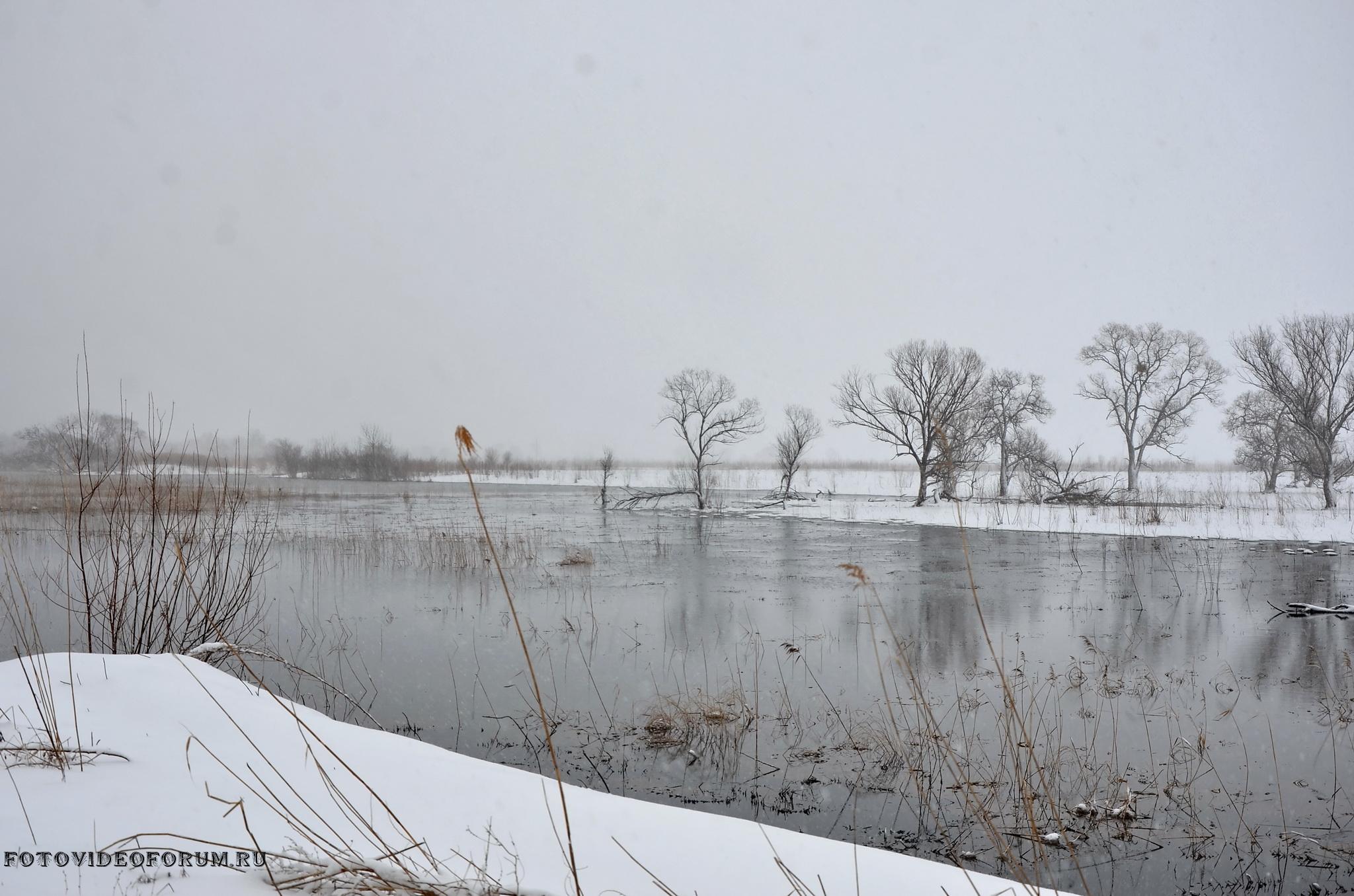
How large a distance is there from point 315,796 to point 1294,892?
16.4 ft

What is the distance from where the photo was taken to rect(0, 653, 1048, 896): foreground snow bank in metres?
1.93

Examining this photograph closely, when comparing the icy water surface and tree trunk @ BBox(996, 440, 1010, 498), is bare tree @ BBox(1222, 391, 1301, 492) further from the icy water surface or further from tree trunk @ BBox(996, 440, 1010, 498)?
the icy water surface

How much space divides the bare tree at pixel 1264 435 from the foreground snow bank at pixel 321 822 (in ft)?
117

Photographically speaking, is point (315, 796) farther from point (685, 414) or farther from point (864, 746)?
point (685, 414)

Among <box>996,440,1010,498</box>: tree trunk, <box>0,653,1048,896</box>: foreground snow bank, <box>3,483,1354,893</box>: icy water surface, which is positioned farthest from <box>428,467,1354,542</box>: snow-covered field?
<box>0,653,1048,896</box>: foreground snow bank

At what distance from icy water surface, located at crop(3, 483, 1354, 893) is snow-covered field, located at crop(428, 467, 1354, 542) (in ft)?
18.3

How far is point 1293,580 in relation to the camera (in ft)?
43.1

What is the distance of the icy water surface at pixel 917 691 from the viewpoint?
14.7ft

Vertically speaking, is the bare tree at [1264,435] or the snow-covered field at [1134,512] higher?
the bare tree at [1264,435]

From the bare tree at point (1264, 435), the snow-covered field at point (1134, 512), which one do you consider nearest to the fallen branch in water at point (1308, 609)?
the snow-covered field at point (1134, 512)

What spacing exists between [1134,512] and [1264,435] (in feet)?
56.1

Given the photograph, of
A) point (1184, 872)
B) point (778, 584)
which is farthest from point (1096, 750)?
point (778, 584)

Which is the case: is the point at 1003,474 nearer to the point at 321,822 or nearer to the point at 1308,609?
the point at 1308,609

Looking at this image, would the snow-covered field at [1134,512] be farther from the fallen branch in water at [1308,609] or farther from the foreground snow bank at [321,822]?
the foreground snow bank at [321,822]
